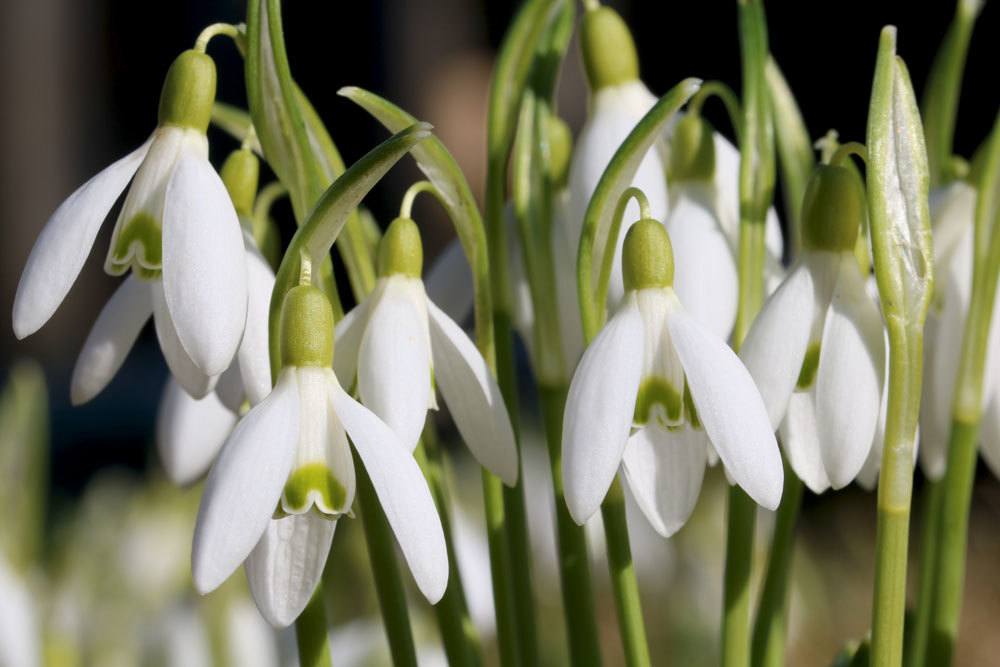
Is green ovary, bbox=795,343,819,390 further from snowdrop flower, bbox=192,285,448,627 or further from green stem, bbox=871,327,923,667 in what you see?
snowdrop flower, bbox=192,285,448,627

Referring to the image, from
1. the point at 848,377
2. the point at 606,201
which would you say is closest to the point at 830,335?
the point at 848,377

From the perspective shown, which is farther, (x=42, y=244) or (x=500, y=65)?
(x=500, y=65)

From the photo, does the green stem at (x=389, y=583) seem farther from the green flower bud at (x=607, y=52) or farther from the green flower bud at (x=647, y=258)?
the green flower bud at (x=607, y=52)

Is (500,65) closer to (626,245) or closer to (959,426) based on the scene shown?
(626,245)

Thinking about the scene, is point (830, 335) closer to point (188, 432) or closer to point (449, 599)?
point (449, 599)

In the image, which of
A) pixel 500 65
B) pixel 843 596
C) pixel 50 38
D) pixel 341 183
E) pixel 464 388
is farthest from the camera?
pixel 50 38

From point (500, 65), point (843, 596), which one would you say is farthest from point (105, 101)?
point (500, 65)

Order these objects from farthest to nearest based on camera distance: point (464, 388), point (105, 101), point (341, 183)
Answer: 1. point (105, 101)
2. point (464, 388)
3. point (341, 183)
